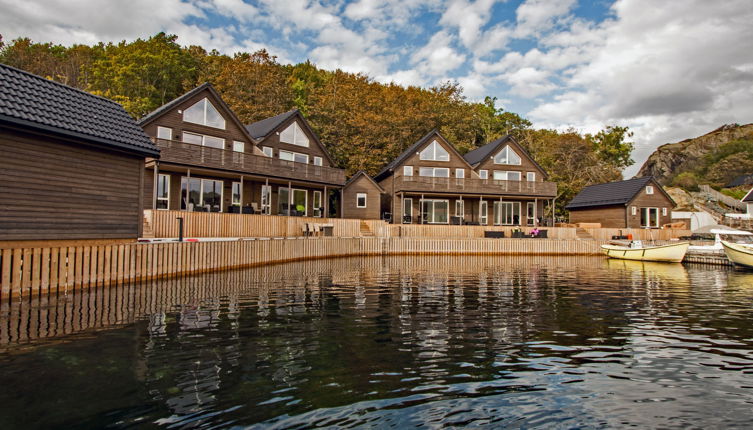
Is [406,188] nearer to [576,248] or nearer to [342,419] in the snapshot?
[576,248]

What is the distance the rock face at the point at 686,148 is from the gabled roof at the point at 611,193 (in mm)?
56711

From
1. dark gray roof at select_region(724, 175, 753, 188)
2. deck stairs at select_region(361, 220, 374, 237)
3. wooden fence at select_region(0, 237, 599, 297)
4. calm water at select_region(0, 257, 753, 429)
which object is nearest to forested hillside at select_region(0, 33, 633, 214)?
deck stairs at select_region(361, 220, 374, 237)

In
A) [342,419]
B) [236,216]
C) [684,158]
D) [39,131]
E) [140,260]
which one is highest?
[684,158]

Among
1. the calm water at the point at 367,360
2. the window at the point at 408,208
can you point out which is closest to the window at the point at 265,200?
the window at the point at 408,208

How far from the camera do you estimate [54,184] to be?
1288 centimetres

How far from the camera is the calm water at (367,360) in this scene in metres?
5.05

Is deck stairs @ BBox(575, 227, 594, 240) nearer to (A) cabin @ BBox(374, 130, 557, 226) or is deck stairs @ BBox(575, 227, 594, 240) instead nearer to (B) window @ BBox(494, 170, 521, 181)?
(A) cabin @ BBox(374, 130, 557, 226)

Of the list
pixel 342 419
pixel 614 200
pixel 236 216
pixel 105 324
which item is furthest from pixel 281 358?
pixel 614 200

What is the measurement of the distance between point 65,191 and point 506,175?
117ft

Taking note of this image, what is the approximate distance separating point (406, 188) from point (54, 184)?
26.4m

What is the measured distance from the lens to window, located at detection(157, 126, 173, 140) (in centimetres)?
2663

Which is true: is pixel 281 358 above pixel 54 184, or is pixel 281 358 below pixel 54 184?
below

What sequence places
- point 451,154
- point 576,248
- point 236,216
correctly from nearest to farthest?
point 236,216 → point 576,248 → point 451,154

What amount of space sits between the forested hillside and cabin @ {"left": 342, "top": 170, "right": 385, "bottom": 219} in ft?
28.8
